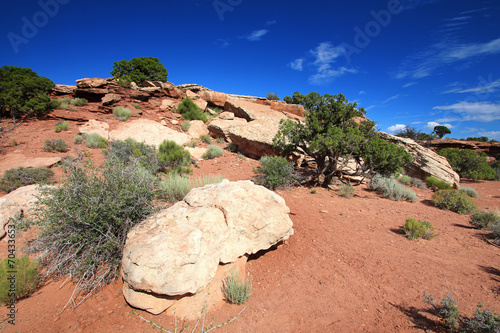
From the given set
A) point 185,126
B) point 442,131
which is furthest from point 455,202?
point 442,131

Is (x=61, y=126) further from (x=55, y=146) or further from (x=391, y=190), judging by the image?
(x=391, y=190)

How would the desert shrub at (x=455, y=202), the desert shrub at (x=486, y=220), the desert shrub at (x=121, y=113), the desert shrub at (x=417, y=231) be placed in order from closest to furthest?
the desert shrub at (x=417, y=231) < the desert shrub at (x=486, y=220) < the desert shrub at (x=455, y=202) < the desert shrub at (x=121, y=113)

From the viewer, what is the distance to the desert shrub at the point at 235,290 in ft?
8.63

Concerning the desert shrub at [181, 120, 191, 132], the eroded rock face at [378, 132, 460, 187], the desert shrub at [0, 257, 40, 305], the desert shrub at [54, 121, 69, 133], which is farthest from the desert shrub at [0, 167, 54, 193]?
the eroded rock face at [378, 132, 460, 187]

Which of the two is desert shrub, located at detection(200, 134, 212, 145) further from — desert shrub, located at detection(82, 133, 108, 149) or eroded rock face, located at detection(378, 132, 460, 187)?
eroded rock face, located at detection(378, 132, 460, 187)

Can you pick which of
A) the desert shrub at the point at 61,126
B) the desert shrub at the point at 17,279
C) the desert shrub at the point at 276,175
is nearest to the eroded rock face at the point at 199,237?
the desert shrub at the point at 17,279

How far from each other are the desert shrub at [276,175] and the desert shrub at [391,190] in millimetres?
3225

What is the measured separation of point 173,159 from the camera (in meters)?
8.43

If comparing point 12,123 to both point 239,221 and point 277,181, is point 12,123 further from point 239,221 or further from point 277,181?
point 239,221

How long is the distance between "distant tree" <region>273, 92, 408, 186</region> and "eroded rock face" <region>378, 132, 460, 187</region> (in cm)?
424

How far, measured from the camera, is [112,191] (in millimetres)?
3113

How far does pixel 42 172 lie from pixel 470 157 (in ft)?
71.1

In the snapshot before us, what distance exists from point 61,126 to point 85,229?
447 inches

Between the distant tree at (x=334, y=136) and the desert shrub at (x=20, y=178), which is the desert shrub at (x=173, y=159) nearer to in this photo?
the desert shrub at (x=20, y=178)
